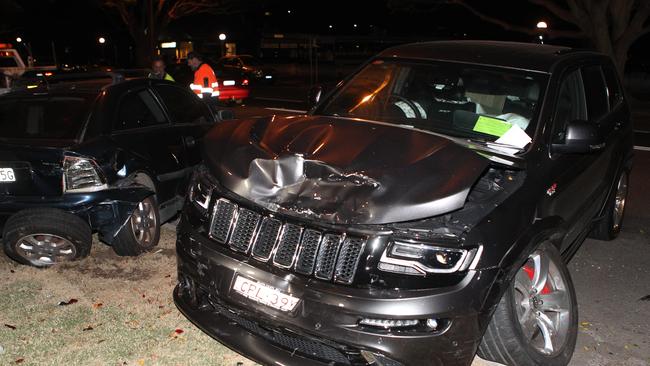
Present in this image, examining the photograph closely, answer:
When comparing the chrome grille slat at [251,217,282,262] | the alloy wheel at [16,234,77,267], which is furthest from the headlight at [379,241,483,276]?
the alloy wheel at [16,234,77,267]

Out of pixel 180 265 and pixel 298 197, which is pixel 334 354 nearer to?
pixel 298 197

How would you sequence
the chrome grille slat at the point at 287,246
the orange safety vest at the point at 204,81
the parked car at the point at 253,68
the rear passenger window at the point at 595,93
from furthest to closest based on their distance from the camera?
the parked car at the point at 253,68, the orange safety vest at the point at 204,81, the rear passenger window at the point at 595,93, the chrome grille slat at the point at 287,246

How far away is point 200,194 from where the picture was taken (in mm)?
3715

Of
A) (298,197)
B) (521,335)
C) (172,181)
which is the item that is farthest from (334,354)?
(172,181)

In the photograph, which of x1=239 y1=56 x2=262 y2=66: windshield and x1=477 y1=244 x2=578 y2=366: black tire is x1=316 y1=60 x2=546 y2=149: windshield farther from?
x1=239 y1=56 x2=262 y2=66: windshield

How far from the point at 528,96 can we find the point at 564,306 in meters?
1.48

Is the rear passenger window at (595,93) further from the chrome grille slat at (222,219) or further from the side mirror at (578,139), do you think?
the chrome grille slat at (222,219)

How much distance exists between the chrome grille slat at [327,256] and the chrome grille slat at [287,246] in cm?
14

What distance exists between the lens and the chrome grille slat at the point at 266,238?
3230 millimetres

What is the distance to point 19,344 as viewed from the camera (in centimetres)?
392

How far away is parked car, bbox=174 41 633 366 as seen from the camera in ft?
9.70

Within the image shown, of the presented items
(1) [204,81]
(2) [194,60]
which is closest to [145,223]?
(1) [204,81]

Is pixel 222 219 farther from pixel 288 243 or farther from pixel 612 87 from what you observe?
pixel 612 87

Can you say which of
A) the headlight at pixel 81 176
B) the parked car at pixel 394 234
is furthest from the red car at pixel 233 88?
the parked car at pixel 394 234
